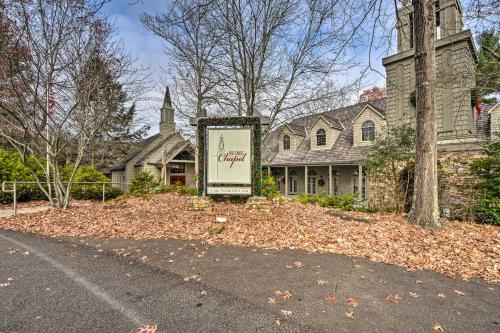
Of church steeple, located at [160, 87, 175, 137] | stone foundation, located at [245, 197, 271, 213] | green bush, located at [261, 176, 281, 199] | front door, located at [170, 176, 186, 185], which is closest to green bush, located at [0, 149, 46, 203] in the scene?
front door, located at [170, 176, 186, 185]

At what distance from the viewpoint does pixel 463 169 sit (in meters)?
7.53

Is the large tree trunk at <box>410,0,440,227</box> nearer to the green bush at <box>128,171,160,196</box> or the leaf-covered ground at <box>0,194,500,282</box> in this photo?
the leaf-covered ground at <box>0,194,500,282</box>

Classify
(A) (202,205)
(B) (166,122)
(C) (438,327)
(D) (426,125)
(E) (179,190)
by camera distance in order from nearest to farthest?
(C) (438,327) < (D) (426,125) < (A) (202,205) < (E) (179,190) < (B) (166,122)

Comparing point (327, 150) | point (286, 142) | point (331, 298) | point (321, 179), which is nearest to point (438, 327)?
point (331, 298)

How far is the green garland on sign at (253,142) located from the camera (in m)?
7.57

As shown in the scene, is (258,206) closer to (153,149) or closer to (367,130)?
(367,130)

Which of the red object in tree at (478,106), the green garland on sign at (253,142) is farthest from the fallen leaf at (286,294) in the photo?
the red object in tree at (478,106)

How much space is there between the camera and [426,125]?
5.93 metres

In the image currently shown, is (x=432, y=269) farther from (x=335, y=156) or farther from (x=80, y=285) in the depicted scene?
(x=335, y=156)

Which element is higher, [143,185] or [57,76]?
[57,76]

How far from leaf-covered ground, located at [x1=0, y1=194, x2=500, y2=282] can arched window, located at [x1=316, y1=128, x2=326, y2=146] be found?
35.1 feet

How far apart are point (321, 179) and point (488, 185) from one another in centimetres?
1064

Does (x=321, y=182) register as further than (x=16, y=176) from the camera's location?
Yes

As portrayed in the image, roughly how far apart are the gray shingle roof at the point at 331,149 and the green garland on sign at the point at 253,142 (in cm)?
720
